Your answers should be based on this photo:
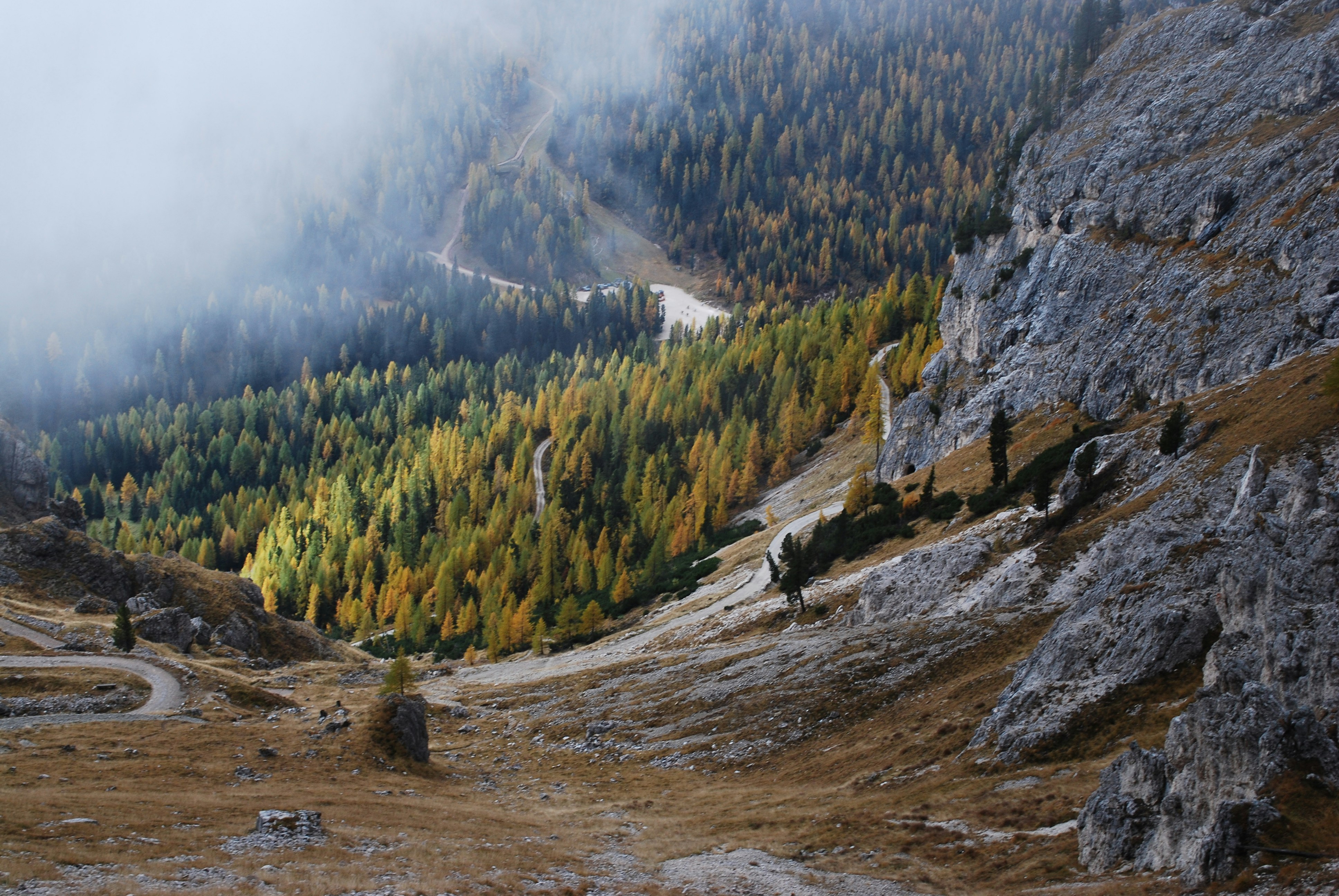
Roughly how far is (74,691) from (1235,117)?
432ft

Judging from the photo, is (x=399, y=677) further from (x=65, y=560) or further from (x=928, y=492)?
(x=928, y=492)

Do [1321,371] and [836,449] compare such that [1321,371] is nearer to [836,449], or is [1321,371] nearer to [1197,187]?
[1197,187]

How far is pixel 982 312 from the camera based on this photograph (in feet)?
412

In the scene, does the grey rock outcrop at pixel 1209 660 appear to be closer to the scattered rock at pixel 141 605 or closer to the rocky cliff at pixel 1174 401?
the rocky cliff at pixel 1174 401

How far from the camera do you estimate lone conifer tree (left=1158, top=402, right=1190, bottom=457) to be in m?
54.8

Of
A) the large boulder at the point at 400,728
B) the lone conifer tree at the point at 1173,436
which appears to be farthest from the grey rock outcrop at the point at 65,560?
the lone conifer tree at the point at 1173,436

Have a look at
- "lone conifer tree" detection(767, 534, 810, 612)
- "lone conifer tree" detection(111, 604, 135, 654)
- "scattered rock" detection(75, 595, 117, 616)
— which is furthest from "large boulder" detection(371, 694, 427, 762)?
"scattered rock" detection(75, 595, 117, 616)

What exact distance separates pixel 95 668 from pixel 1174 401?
91582 mm

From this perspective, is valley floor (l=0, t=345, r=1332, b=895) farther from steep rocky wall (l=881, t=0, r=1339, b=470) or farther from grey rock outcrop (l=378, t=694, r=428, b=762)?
steep rocky wall (l=881, t=0, r=1339, b=470)

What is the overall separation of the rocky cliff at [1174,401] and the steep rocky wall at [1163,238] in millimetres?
340

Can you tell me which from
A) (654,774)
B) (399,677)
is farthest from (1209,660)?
(399,677)

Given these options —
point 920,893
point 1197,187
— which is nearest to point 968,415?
point 1197,187

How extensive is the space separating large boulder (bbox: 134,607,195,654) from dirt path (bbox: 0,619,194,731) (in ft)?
27.4

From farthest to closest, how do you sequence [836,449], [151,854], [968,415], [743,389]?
[743,389] < [836,449] < [968,415] < [151,854]
